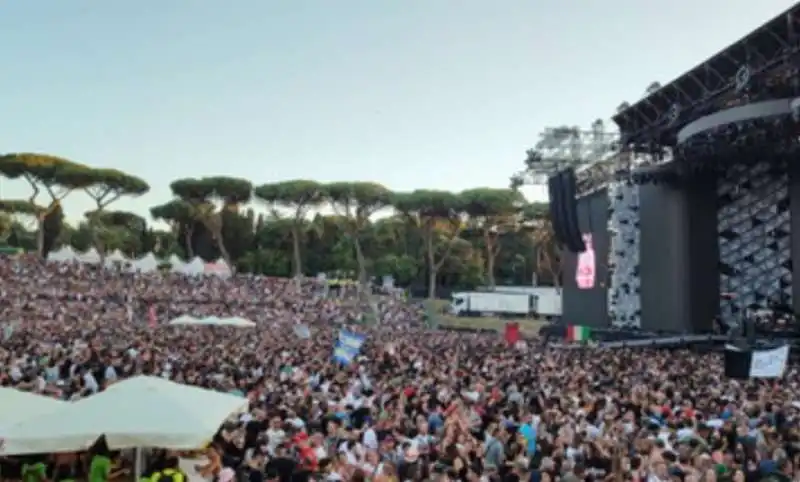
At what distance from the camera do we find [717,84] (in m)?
22.8

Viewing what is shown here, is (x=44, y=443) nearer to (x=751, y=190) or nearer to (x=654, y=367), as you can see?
(x=654, y=367)

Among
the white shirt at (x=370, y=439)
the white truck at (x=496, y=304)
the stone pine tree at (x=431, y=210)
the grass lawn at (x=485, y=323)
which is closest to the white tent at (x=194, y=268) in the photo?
the stone pine tree at (x=431, y=210)

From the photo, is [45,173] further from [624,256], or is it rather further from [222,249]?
[624,256]

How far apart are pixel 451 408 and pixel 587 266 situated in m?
23.1

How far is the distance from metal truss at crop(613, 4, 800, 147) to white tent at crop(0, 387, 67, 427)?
17.6 meters

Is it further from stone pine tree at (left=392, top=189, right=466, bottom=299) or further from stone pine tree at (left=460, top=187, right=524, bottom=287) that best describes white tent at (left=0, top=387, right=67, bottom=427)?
stone pine tree at (left=460, top=187, right=524, bottom=287)

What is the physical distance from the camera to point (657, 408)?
33.5 feet

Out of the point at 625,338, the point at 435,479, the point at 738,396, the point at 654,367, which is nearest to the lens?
Result: the point at 435,479

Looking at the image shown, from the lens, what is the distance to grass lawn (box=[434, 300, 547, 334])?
41.7 meters

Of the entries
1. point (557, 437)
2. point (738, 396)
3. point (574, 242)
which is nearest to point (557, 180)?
point (574, 242)

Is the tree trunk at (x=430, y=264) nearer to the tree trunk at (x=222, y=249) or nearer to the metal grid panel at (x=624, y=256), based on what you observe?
the tree trunk at (x=222, y=249)

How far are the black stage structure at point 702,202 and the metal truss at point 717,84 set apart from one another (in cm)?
4

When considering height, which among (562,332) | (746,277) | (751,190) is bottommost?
(562,332)

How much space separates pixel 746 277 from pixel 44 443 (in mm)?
22739
